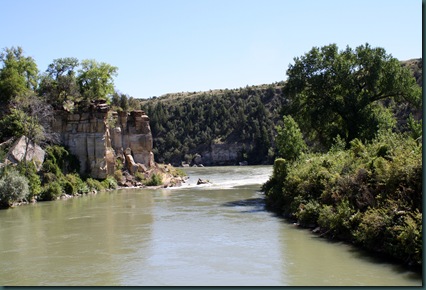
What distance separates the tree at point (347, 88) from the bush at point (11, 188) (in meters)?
22.6

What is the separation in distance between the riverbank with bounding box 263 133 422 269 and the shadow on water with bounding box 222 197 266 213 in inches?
95.5

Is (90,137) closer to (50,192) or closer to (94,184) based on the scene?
(94,184)

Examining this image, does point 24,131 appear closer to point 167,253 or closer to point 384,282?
point 167,253

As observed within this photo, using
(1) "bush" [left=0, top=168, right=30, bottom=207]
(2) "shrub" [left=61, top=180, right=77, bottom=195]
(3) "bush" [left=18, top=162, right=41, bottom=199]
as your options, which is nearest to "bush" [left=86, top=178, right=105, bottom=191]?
(2) "shrub" [left=61, top=180, right=77, bottom=195]

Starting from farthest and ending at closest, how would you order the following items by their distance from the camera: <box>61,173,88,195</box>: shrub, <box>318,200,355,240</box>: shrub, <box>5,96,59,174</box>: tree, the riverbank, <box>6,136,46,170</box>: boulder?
1. <box>61,173,88,195</box>: shrub
2. <box>5,96,59,174</box>: tree
3. <box>6,136,46,170</box>: boulder
4. <box>318,200,355,240</box>: shrub
5. the riverbank

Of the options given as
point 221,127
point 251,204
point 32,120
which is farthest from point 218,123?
point 251,204

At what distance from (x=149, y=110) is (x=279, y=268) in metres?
110

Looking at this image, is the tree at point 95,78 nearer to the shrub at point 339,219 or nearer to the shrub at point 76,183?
the shrub at point 76,183

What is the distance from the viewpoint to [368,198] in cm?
1900

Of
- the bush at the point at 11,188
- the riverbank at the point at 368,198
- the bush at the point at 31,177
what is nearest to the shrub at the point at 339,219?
the riverbank at the point at 368,198

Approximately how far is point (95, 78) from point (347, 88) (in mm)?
29888

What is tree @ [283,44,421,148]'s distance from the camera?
37.9 metres

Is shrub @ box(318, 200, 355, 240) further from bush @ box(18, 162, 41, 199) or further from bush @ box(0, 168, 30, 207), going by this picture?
bush @ box(18, 162, 41, 199)

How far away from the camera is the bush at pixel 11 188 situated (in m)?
33.7
